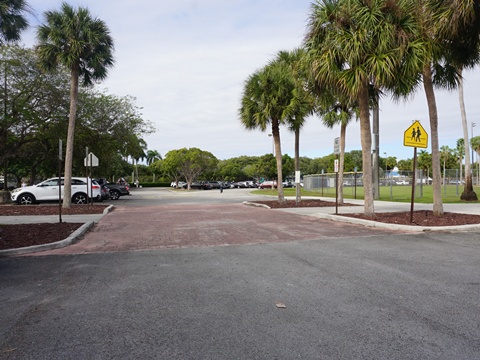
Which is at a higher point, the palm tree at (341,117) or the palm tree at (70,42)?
the palm tree at (70,42)

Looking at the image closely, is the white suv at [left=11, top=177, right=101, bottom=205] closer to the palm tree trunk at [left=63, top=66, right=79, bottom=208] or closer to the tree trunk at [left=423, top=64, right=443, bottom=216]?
the palm tree trunk at [left=63, top=66, right=79, bottom=208]

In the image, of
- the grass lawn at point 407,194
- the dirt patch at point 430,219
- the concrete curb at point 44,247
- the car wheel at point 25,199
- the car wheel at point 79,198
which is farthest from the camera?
the grass lawn at point 407,194

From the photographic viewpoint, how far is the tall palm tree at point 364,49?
1188cm

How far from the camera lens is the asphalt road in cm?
345

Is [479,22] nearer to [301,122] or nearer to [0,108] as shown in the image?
[301,122]

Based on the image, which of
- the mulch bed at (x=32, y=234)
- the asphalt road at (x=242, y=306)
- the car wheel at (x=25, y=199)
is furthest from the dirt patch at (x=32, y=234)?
the car wheel at (x=25, y=199)

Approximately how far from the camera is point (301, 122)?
68.8 ft

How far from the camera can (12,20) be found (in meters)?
14.0

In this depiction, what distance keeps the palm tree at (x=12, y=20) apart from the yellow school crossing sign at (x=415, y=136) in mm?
14162

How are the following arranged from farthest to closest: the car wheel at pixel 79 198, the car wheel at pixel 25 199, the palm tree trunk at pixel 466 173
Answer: the palm tree trunk at pixel 466 173 → the car wheel at pixel 79 198 → the car wheel at pixel 25 199

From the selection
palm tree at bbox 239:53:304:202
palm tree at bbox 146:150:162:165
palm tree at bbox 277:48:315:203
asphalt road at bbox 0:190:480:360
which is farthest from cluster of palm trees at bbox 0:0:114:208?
palm tree at bbox 146:150:162:165

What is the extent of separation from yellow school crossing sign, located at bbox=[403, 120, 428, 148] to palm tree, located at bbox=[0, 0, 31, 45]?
14162 mm

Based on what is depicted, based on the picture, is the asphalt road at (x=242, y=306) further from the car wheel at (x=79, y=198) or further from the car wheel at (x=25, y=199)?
the car wheel at (x=25, y=199)

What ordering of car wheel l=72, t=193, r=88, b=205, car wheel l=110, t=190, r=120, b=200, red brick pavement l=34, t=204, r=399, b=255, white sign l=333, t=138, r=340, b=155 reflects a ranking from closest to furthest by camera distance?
red brick pavement l=34, t=204, r=399, b=255 < white sign l=333, t=138, r=340, b=155 < car wheel l=72, t=193, r=88, b=205 < car wheel l=110, t=190, r=120, b=200
